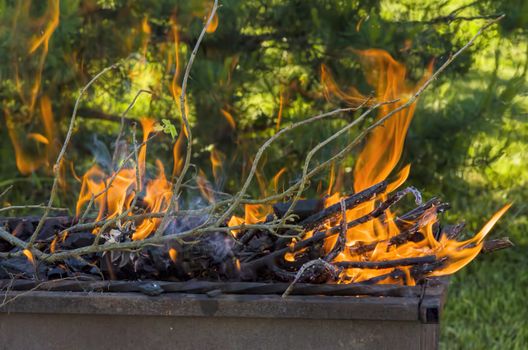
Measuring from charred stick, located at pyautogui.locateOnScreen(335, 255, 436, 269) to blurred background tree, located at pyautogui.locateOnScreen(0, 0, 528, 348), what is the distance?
1.55 m

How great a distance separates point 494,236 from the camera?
16.4ft

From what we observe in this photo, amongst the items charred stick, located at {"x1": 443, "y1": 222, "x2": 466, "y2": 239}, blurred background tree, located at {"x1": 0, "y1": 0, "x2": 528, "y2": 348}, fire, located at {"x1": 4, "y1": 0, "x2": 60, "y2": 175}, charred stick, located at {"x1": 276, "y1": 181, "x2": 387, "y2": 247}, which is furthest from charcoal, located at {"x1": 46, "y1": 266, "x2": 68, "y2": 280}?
fire, located at {"x1": 4, "y1": 0, "x2": 60, "y2": 175}

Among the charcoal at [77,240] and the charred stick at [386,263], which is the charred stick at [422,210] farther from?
the charcoal at [77,240]

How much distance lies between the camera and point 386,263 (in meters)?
2.33

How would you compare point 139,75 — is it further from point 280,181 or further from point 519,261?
point 519,261

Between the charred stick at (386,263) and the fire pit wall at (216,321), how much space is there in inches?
3.8

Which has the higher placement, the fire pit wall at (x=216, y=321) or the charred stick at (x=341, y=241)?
the charred stick at (x=341, y=241)

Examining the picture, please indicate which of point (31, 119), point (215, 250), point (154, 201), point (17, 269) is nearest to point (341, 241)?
point (215, 250)

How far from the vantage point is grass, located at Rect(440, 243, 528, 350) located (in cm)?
376

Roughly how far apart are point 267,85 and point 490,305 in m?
1.45

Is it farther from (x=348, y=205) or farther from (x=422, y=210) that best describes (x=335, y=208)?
(x=422, y=210)

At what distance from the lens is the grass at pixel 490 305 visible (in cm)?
376

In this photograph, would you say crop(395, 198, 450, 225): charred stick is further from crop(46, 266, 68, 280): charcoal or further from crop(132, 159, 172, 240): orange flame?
crop(46, 266, 68, 280): charcoal

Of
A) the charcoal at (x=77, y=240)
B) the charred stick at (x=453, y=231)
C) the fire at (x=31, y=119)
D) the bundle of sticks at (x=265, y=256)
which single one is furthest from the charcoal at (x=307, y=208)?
the fire at (x=31, y=119)
